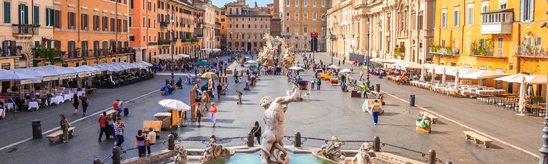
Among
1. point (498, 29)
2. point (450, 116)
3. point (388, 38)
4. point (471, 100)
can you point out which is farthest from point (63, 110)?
point (388, 38)

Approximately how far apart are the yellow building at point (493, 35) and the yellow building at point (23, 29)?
31.9 meters

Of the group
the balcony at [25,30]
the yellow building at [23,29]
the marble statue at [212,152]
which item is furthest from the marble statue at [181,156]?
the balcony at [25,30]

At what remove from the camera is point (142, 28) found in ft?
205

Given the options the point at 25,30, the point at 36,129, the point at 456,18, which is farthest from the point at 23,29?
the point at 456,18

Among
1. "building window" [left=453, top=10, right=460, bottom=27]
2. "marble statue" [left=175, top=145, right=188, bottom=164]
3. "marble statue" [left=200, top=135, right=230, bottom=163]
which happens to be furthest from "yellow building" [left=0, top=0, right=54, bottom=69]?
"building window" [left=453, top=10, right=460, bottom=27]

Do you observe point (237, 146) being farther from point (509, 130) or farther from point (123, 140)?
point (509, 130)

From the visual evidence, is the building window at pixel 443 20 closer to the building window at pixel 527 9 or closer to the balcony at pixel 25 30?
the building window at pixel 527 9

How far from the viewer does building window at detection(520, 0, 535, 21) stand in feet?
111

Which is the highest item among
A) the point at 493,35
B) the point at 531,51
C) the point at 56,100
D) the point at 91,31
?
the point at 91,31

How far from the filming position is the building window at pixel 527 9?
33.8 m

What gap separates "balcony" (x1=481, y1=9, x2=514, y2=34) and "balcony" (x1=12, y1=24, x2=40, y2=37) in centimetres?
3180

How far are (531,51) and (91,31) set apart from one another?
35.4 meters

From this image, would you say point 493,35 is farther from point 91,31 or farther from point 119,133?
point 91,31

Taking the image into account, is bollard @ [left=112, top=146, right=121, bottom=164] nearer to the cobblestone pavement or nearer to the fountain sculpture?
the cobblestone pavement
